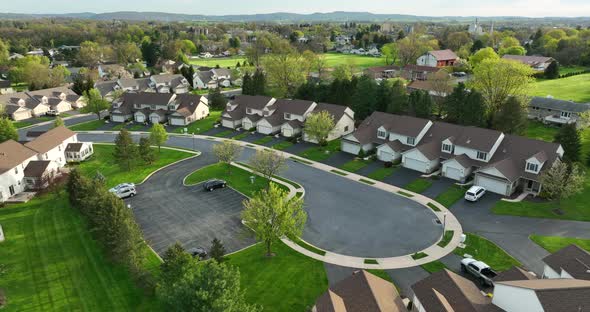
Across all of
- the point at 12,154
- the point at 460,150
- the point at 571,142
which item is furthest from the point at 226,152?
the point at 571,142

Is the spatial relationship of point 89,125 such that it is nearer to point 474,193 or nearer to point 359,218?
point 359,218

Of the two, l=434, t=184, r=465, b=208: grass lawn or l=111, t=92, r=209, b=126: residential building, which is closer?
l=434, t=184, r=465, b=208: grass lawn

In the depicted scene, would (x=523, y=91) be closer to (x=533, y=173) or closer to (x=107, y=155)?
(x=533, y=173)

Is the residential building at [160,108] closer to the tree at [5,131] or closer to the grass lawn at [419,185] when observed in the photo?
the tree at [5,131]

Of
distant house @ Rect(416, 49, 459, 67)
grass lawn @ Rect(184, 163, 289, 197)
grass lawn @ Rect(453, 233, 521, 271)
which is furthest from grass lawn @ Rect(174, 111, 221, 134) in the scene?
distant house @ Rect(416, 49, 459, 67)

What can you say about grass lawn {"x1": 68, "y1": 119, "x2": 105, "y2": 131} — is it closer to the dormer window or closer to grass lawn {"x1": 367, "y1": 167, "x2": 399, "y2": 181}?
grass lawn {"x1": 367, "y1": 167, "x2": 399, "y2": 181}

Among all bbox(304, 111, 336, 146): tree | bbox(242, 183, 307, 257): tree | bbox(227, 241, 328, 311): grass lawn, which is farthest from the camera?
bbox(304, 111, 336, 146): tree

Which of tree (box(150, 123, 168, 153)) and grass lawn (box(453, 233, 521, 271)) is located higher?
tree (box(150, 123, 168, 153))
